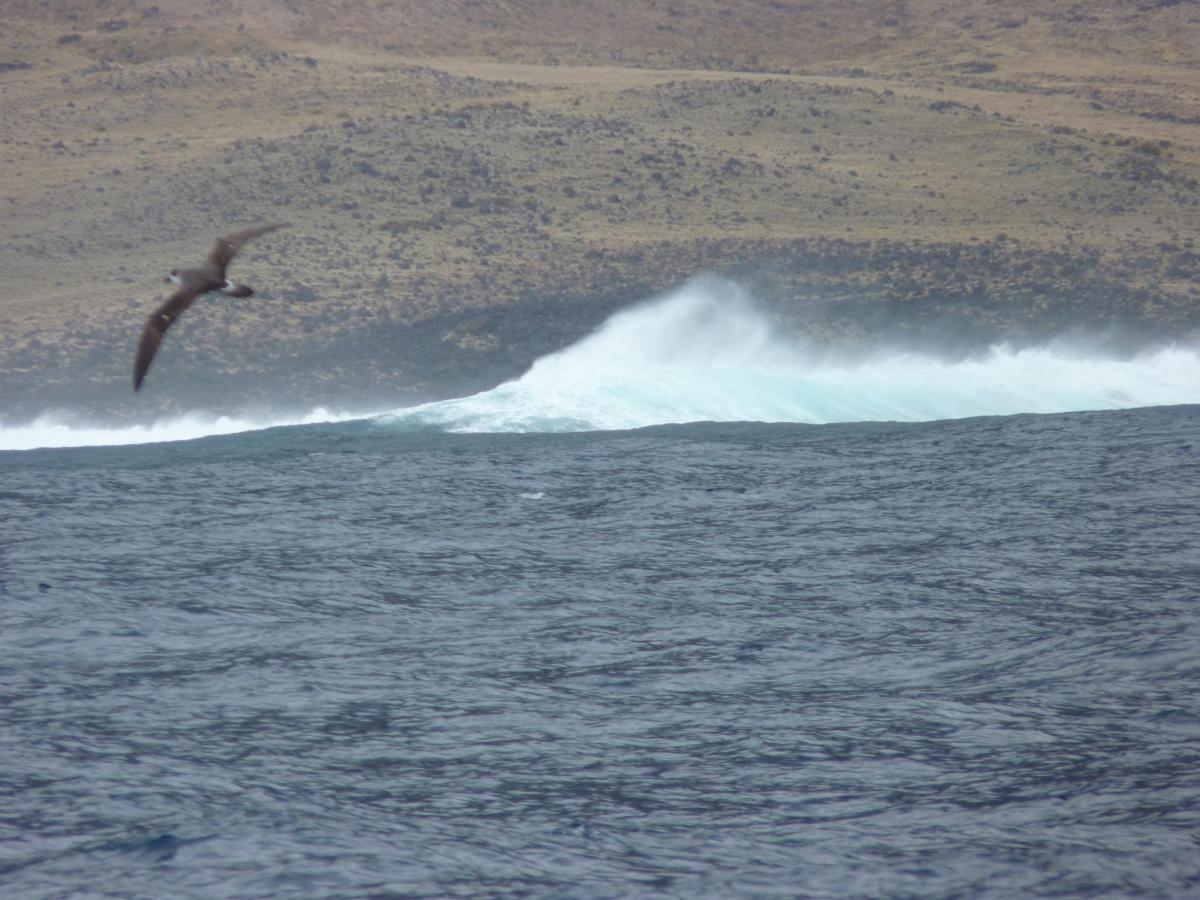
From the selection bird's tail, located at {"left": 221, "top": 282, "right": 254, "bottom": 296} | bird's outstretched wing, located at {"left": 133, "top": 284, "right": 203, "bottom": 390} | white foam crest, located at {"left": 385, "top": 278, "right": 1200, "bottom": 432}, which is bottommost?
bird's outstretched wing, located at {"left": 133, "top": 284, "right": 203, "bottom": 390}

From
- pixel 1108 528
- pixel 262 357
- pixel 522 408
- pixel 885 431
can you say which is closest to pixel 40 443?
pixel 262 357

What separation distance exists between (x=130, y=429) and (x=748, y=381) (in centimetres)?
2534

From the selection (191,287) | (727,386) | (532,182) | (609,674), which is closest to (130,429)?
(727,386)

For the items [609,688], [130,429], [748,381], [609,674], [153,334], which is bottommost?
[609,688]

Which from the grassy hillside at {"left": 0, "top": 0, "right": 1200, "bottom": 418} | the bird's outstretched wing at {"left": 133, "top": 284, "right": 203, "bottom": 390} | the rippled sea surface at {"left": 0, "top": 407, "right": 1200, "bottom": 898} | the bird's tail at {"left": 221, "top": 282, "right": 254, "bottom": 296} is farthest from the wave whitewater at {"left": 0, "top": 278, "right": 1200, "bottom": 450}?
the bird's outstretched wing at {"left": 133, "top": 284, "right": 203, "bottom": 390}

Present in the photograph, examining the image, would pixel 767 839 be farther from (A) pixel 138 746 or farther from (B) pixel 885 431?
(B) pixel 885 431

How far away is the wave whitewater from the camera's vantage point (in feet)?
172

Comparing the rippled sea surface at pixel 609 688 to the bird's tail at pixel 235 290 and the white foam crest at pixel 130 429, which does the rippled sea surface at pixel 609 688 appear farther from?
the white foam crest at pixel 130 429

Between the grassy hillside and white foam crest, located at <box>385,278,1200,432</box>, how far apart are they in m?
4.29

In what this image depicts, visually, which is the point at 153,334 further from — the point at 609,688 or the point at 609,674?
the point at 609,688

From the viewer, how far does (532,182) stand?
93.7 meters

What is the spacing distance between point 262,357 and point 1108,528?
49087 millimetres

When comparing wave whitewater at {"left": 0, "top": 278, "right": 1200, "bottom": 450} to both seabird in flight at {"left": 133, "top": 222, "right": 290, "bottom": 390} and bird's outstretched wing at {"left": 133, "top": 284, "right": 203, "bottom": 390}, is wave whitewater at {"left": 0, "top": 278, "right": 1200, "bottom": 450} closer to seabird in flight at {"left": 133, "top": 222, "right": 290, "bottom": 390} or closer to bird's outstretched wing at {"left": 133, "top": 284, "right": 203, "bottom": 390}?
seabird in flight at {"left": 133, "top": 222, "right": 290, "bottom": 390}

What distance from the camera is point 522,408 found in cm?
5109
